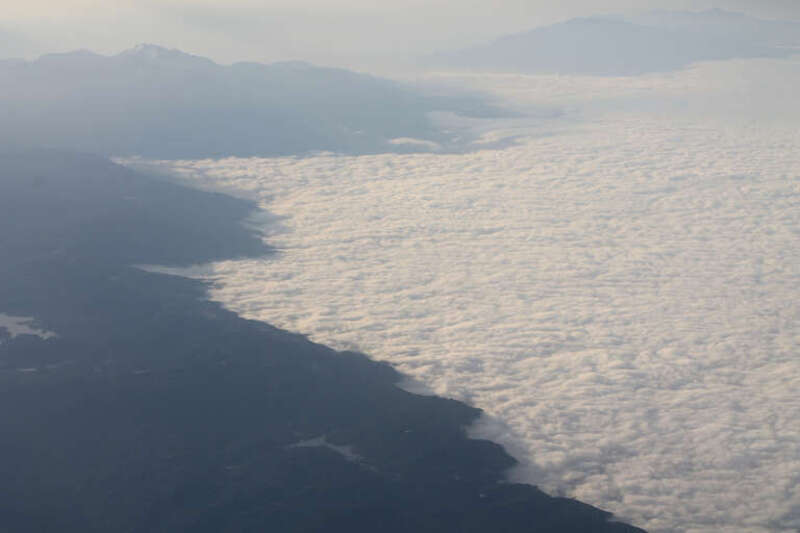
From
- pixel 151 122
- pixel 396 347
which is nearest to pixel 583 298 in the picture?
pixel 396 347

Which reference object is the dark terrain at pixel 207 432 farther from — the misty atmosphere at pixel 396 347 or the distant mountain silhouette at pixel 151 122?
the distant mountain silhouette at pixel 151 122

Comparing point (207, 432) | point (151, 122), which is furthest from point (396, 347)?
point (151, 122)

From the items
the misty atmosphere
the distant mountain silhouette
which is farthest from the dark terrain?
the distant mountain silhouette

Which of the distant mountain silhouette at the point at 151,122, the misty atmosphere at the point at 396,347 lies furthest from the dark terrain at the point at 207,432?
the distant mountain silhouette at the point at 151,122

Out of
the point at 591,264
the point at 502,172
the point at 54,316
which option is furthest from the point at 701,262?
the point at 54,316

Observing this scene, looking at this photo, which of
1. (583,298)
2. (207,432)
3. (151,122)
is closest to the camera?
(207,432)

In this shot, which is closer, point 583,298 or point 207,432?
point 207,432

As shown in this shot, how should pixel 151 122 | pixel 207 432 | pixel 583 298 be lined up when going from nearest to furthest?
pixel 207 432, pixel 583 298, pixel 151 122

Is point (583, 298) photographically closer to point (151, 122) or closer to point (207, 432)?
point (207, 432)

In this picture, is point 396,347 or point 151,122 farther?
point 151,122
